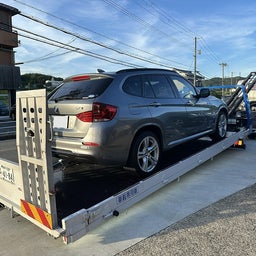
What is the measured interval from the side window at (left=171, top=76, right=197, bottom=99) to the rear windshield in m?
1.76

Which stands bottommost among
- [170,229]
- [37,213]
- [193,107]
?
[170,229]

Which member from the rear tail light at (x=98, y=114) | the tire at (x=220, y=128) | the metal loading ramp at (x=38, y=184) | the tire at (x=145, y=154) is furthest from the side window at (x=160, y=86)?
the tire at (x=220, y=128)

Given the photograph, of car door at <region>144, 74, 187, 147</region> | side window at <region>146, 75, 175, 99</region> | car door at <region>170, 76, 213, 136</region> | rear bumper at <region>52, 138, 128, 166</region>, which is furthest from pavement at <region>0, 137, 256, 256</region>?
side window at <region>146, 75, 175, 99</region>

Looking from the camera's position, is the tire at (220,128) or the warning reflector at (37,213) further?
the tire at (220,128)

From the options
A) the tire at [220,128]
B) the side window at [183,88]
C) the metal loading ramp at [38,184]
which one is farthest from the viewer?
the tire at [220,128]

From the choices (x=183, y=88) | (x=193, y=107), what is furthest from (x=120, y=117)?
(x=193, y=107)

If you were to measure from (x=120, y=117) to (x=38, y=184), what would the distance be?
1.37 metres

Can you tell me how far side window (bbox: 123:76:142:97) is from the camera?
4.04 metres

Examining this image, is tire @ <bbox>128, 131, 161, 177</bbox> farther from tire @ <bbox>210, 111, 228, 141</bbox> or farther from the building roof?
the building roof

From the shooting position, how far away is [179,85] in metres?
5.32

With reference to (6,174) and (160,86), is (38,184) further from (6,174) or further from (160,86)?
(160,86)

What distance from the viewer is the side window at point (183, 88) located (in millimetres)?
5242

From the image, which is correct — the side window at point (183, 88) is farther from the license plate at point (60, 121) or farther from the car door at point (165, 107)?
the license plate at point (60, 121)

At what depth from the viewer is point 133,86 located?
418 cm
